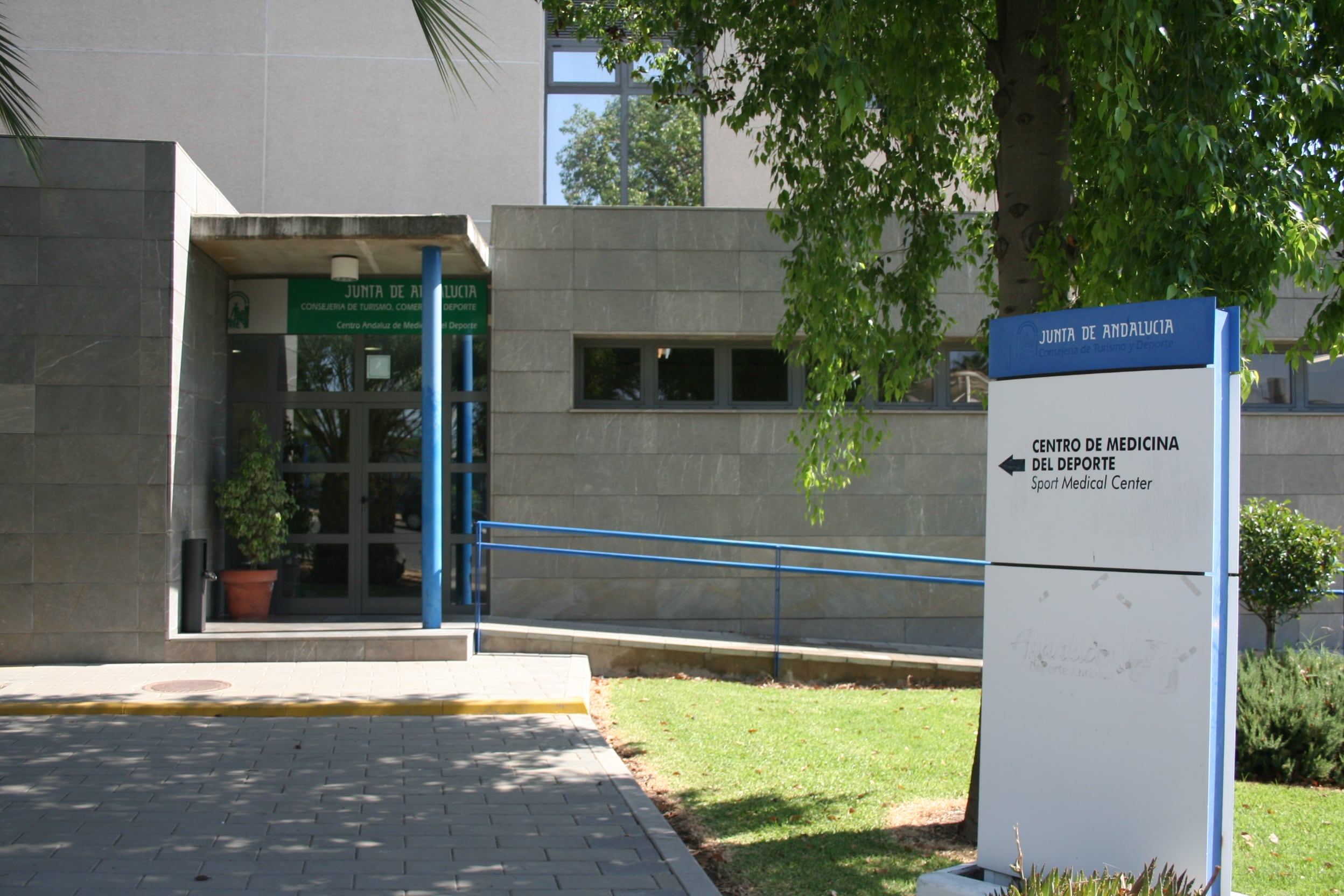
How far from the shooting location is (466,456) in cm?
1227

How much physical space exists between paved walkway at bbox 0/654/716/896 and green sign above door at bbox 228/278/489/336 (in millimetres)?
4105

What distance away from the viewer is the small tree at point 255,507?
36.1 feet

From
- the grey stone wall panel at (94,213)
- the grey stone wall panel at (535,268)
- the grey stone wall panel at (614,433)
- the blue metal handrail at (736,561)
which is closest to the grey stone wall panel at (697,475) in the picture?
the grey stone wall panel at (614,433)

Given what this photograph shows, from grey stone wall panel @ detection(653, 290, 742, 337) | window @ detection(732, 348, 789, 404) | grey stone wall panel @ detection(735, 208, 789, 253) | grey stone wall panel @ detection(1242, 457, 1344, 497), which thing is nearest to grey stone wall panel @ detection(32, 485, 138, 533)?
grey stone wall panel @ detection(653, 290, 742, 337)

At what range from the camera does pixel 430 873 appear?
4.89 meters

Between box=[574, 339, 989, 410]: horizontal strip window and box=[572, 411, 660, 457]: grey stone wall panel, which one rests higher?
box=[574, 339, 989, 410]: horizontal strip window

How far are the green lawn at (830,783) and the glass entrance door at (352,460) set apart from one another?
3313 millimetres

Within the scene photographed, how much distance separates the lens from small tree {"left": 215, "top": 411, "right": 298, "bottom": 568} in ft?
36.1

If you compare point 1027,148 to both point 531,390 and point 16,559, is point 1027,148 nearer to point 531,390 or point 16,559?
point 531,390

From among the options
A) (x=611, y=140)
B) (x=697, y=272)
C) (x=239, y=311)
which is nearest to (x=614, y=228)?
(x=697, y=272)

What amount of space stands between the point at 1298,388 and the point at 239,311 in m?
11.7

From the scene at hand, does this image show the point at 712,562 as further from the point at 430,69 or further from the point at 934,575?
the point at 430,69

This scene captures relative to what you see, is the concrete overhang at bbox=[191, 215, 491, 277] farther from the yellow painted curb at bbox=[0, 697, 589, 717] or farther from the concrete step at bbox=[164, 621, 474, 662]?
the yellow painted curb at bbox=[0, 697, 589, 717]

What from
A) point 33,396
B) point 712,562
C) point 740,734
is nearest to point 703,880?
point 740,734
